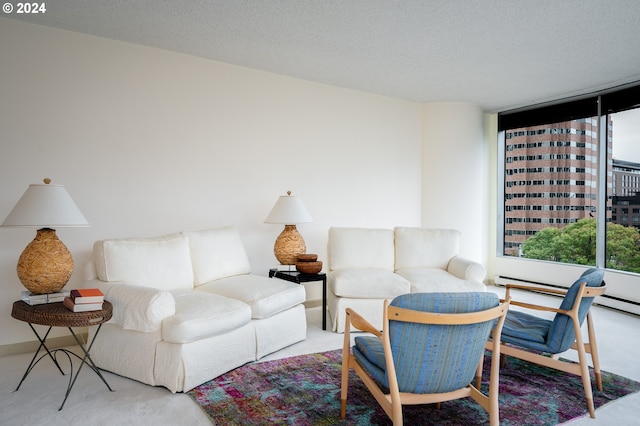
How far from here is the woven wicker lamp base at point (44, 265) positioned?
283 cm

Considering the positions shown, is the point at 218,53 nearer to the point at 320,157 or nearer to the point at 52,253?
the point at 320,157

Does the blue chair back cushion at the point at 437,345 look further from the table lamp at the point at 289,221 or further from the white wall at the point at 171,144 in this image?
the white wall at the point at 171,144

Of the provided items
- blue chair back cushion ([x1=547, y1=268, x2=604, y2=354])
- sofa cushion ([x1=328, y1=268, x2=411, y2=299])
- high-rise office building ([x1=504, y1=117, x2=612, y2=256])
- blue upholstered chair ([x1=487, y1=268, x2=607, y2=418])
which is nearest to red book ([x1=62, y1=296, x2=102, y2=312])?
sofa cushion ([x1=328, y1=268, x2=411, y2=299])

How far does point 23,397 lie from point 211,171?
2.56 meters

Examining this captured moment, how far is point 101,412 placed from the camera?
8.27 feet

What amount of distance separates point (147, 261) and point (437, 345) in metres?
2.37

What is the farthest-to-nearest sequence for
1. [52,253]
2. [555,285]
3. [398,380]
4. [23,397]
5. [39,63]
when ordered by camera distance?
[555,285] < [39,63] < [52,253] < [23,397] < [398,380]

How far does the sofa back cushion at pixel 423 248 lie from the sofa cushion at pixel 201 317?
220 centimetres

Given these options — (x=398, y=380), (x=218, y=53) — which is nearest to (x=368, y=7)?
(x=218, y=53)

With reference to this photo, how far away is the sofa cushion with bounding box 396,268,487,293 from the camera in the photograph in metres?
4.14

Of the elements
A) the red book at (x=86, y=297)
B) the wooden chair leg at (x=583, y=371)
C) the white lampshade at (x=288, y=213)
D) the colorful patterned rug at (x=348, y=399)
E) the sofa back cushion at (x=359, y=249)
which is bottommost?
the colorful patterned rug at (x=348, y=399)

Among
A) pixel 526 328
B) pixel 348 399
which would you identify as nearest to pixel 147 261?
pixel 348 399

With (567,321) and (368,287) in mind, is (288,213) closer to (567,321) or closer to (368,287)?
(368,287)

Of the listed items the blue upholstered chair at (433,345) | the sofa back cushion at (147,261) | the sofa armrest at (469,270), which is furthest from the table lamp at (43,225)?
the sofa armrest at (469,270)
